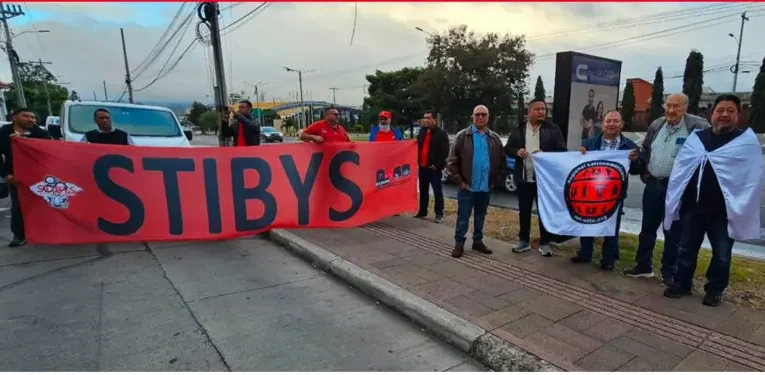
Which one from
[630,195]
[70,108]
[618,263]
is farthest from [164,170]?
[630,195]

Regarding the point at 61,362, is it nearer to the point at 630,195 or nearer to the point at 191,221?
the point at 191,221

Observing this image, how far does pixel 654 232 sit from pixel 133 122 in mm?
9221

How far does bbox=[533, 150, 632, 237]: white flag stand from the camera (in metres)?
4.41

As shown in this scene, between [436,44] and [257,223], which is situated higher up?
[436,44]

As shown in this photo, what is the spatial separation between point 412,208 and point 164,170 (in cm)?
375

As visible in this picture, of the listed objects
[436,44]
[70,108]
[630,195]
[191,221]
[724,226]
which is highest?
[436,44]

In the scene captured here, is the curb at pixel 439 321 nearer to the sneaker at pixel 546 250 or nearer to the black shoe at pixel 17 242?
the sneaker at pixel 546 250

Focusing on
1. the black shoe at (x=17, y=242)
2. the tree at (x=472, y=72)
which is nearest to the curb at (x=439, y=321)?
the black shoe at (x=17, y=242)

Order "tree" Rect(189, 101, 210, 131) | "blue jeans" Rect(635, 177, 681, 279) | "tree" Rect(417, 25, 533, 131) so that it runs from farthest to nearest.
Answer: "tree" Rect(189, 101, 210, 131), "tree" Rect(417, 25, 533, 131), "blue jeans" Rect(635, 177, 681, 279)

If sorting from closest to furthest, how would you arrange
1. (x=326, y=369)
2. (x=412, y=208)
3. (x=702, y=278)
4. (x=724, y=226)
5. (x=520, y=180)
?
1. (x=326, y=369)
2. (x=724, y=226)
3. (x=702, y=278)
4. (x=520, y=180)
5. (x=412, y=208)

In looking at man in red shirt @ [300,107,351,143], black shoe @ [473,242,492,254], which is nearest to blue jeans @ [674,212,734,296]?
black shoe @ [473,242,492,254]

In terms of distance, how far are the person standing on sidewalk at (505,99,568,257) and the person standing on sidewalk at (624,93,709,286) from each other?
0.89 metres

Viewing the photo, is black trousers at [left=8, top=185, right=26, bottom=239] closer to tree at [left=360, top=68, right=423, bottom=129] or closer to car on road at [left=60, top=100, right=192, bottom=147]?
car on road at [left=60, top=100, right=192, bottom=147]

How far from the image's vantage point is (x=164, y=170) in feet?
17.5
